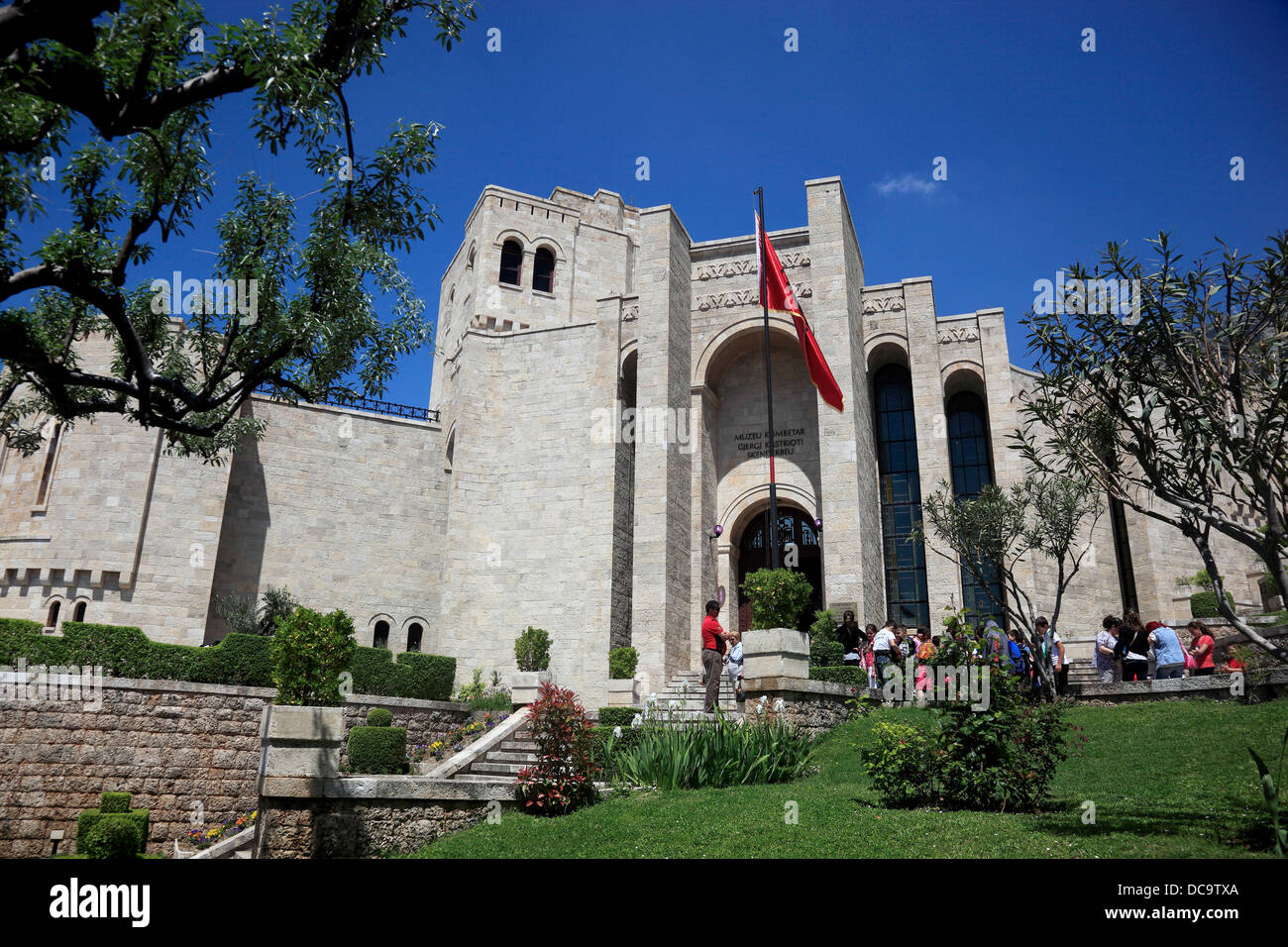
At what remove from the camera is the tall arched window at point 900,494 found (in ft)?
70.1

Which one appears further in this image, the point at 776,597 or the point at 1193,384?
the point at 776,597

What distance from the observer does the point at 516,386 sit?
23.5m

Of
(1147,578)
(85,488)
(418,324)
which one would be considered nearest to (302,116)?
(418,324)

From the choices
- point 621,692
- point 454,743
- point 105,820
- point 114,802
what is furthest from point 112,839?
point 621,692

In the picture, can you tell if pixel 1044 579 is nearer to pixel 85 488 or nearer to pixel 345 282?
pixel 345 282

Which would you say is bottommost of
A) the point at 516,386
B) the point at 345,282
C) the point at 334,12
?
the point at 345,282

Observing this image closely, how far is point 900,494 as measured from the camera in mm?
22344

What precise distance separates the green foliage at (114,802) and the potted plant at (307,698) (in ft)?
21.3

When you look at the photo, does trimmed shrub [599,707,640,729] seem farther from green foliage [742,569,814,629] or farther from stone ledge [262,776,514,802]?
stone ledge [262,776,514,802]

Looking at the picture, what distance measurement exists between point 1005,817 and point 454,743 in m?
11.5

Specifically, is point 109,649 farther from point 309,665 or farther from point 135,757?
point 309,665

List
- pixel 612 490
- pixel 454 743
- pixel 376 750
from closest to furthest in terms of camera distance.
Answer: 1. pixel 376 750
2. pixel 454 743
3. pixel 612 490

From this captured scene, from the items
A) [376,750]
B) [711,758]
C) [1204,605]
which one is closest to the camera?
[711,758]
